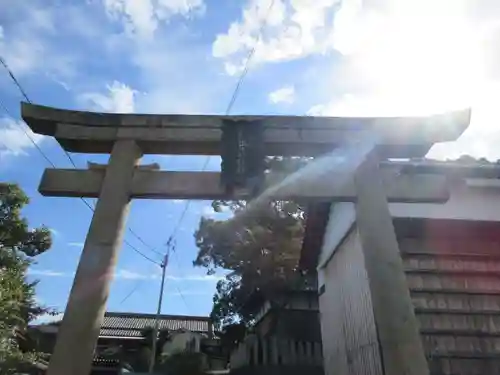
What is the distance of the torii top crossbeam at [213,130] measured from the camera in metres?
4.36

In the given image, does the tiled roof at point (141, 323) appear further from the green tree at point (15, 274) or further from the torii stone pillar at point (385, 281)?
the torii stone pillar at point (385, 281)

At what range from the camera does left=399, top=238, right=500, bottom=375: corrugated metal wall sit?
4.92 metres

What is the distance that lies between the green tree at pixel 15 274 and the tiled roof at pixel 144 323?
614 inches

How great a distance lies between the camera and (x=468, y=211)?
5.75 metres

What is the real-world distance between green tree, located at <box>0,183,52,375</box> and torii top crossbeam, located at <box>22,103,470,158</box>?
5.76m

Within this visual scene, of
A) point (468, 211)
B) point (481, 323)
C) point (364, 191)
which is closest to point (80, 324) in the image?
point (364, 191)

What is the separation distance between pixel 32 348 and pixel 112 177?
10724 mm

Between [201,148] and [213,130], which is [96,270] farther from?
[213,130]

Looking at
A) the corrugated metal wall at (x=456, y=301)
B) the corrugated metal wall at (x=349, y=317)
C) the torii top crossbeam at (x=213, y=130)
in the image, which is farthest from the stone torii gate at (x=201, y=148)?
the corrugated metal wall at (x=349, y=317)

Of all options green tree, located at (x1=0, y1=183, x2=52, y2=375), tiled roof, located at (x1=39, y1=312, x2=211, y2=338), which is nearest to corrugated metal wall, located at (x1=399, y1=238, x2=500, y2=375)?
green tree, located at (x1=0, y1=183, x2=52, y2=375)

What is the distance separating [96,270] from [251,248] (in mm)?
14363

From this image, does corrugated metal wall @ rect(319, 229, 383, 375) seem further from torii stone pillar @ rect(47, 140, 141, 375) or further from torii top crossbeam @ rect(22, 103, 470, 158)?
torii stone pillar @ rect(47, 140, 141, 375)

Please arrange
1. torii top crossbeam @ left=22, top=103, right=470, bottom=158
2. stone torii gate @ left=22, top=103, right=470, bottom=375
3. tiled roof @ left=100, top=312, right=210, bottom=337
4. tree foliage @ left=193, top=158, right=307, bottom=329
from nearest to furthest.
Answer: stone torii gate @ left=22, top=103, right=470, bottom=375 → torii top crossbeam @ left=22, top=103, right=470, bottom=158 → tree foliage @ left=193, top=158, right=307, bottom=329 → tiled roof @ left=100, top=312, right=210, bottom=337

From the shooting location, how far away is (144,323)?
30328 mm
